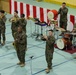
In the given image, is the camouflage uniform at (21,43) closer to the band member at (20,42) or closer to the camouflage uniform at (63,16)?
the band member at (20,42)

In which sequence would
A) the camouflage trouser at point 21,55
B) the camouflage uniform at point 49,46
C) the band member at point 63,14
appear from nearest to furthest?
the camouflage uniform at point 49,46 → the camouflage trouser at point 21,55 → the band member at point 63,14

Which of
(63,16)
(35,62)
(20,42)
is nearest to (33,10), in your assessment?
(63,16)

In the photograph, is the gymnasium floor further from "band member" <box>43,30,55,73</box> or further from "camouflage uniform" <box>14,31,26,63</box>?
"band member" <box>43,30,55,73</box>

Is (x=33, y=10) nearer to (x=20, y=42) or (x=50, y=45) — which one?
(x=20, y=42)

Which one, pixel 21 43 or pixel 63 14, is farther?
pixel 63 14

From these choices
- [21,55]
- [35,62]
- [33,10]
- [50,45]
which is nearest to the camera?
[50,45]

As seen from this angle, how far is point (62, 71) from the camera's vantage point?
11336 millimetres

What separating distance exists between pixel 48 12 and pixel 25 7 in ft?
10.1

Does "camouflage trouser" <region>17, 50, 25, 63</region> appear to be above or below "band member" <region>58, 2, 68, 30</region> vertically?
below

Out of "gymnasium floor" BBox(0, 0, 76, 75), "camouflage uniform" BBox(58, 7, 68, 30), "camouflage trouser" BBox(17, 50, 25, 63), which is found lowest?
A: "gymnasium floor" BBox(0, 0, 76, 75)

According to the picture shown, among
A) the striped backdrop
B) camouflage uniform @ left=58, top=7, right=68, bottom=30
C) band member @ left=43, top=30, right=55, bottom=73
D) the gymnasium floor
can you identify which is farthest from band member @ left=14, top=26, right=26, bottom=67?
the striped backdrop

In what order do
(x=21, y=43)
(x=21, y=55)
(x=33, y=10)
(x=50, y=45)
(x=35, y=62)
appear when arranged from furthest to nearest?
(x=33, y=10) → (x=35, y=62) → (x=21, y=55) → (x=21, y=43) → (x=50, y=45)

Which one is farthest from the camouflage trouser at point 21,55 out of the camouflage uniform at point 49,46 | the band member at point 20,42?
the camouflage uniform at point 49,46

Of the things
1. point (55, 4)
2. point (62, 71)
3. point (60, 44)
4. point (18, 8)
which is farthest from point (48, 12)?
point (55, 4)
